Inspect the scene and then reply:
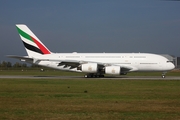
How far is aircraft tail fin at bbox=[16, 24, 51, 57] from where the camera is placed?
44.9m

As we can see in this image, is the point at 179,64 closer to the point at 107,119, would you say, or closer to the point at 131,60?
the point at 131,60

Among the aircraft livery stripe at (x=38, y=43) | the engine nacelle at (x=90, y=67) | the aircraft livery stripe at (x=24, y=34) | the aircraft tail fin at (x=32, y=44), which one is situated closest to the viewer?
the engine nacelle at (x=90, y=67)

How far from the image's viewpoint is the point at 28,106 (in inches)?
535

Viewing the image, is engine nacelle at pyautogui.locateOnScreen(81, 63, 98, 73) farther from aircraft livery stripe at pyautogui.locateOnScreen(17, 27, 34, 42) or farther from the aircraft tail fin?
aircraft livery stripe at pyautogui.locateOnScreen(17, 27, 34, 42)

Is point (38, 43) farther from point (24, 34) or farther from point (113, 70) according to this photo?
point (113, 70)

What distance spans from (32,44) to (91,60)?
8512 millimetres

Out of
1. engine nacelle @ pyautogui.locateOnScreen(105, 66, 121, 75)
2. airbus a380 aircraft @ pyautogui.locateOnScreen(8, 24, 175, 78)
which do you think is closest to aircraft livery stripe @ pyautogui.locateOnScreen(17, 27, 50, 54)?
airbus a380 aircraft @ pyautogui.locateOnScreen(8, 24, 175, 78)

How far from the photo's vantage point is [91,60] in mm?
44250

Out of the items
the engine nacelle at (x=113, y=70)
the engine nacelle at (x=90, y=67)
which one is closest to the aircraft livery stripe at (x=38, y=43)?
the engine nacelle at (x=90, y=67)

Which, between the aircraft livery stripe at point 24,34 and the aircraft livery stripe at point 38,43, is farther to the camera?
the aircraft livery stripe at point 24,34

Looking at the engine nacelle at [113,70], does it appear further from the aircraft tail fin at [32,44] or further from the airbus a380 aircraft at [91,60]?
the aircraft tail fin at [32,44]

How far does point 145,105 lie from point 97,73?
95.8 ft

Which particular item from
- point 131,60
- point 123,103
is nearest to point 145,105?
point 123,103

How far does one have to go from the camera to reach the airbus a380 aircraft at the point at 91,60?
42031 mm
